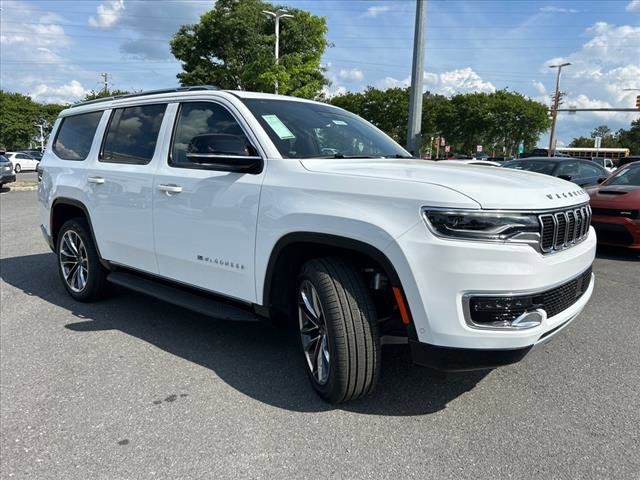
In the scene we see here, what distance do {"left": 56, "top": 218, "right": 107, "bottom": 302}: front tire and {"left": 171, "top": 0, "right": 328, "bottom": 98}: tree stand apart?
2816 cm

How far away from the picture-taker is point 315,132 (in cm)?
375

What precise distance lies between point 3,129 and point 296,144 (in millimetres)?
74603

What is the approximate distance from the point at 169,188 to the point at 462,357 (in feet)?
7.89

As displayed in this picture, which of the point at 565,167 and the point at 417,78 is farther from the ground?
the point at 417,78

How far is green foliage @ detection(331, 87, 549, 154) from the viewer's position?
53500mm

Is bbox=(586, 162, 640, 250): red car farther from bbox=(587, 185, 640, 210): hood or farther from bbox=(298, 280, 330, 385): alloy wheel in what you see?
bbox=(298, 280, 330, 385): alloy wheel

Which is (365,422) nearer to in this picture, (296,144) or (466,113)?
(296,144)

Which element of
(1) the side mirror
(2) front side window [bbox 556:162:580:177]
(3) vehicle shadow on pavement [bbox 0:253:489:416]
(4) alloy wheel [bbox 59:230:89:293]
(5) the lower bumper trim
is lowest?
(3) vehicle shadow on pavement [bbox 0:253:489:416]

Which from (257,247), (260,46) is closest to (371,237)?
(257,247)

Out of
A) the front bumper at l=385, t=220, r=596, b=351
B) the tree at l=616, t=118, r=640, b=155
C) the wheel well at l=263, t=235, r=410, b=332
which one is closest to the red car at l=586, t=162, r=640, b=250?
the front bumper at l=385, t=220, r=596, b=351

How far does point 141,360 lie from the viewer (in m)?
3.82

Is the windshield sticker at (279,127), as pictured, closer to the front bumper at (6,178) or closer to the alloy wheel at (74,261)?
the alloy wheel at (74,261)

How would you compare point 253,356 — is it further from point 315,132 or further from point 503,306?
point 503,306

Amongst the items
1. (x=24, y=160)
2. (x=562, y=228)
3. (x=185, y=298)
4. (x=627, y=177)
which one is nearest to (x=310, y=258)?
(x=185, y=298)
